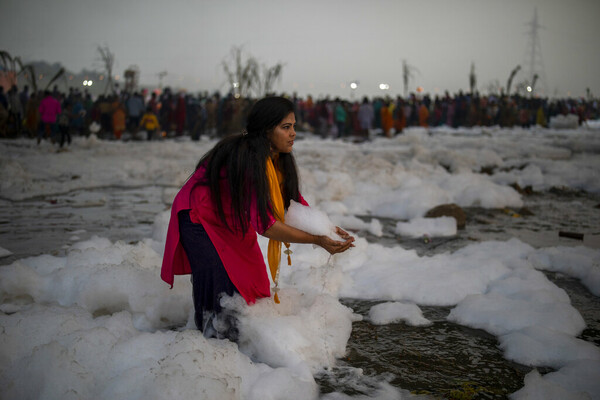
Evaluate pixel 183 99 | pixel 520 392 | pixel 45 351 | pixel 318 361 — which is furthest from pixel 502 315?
pixel 183 99

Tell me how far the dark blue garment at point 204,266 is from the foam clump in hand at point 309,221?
0.42 m

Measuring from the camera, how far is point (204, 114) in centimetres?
1944

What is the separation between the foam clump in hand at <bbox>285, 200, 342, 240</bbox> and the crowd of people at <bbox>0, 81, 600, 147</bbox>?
41.4 feet

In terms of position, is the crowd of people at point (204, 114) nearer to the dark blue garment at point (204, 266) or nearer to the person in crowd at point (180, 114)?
the person in crowd at point (180, 114)

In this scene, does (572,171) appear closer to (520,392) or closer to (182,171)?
(182,171)

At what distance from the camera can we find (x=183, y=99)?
62.0ft

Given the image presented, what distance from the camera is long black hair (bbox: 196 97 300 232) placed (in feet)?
7.63

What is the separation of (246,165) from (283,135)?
301mm

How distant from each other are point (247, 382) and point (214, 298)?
16.9 inches

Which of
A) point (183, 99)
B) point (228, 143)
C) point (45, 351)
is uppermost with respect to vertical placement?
point (183, 99)

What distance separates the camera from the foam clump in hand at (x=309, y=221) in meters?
2.55

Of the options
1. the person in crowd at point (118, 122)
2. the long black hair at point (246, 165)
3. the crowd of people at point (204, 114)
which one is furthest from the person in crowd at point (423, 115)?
the long black hair at point (246, 165)

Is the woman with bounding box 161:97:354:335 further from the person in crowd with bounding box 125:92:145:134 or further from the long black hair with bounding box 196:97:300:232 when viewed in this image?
the person in crowd with bounding box 125:92:145:134

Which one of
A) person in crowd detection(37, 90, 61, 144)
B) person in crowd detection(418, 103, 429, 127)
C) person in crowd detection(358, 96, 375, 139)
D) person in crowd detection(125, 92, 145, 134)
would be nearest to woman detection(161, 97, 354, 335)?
person in crowd detection(37, 90, 61, 144)
